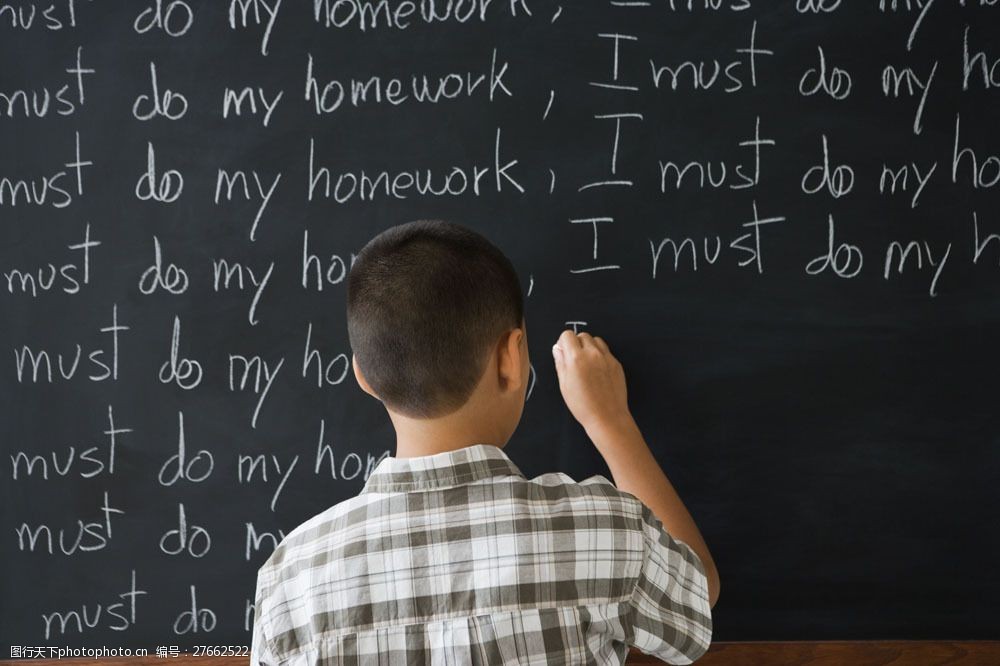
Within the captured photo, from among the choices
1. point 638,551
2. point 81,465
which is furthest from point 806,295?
point 81,465

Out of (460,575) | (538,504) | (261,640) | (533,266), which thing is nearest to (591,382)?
(533,266)

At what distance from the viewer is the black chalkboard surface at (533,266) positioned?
147 cm

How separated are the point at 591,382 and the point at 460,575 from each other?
21.3 inches

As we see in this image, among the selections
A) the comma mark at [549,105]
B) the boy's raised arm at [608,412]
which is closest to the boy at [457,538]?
the boy's raised arm at [608,412]

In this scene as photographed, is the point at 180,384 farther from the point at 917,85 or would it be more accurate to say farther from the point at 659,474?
the point at 917,85

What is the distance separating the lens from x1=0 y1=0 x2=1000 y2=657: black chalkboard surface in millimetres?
1470

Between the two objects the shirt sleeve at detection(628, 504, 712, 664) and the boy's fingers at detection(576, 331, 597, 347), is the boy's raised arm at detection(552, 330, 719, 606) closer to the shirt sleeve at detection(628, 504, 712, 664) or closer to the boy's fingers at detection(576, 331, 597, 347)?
the boy's fingers at detection(576, 331, 597, 347)

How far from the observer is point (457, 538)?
3.44 feet

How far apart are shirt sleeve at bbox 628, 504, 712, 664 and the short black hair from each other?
373 millimetres

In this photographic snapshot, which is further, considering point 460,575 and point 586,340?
point 586,340

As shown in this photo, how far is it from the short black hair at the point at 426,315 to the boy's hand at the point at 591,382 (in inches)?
14.1

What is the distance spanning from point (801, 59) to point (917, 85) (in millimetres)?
243

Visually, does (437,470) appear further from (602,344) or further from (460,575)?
(602,344)

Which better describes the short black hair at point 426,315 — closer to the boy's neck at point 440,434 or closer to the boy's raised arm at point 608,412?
the boy's neck at point 440,434
